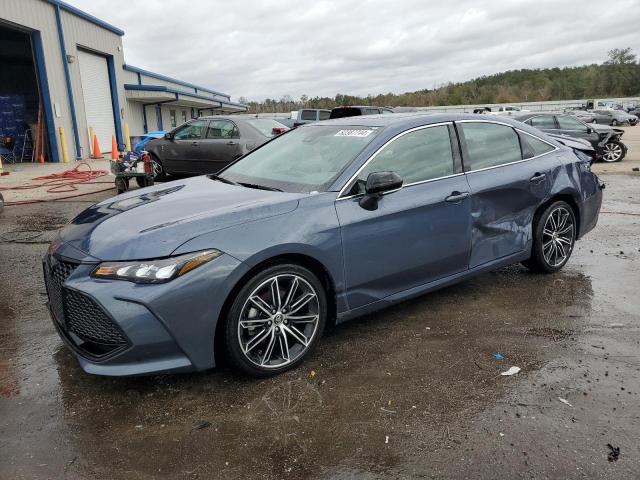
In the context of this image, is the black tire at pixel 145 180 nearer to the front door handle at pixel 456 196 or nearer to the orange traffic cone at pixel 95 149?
the front door handle at pixel 456 196

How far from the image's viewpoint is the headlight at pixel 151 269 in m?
2.73

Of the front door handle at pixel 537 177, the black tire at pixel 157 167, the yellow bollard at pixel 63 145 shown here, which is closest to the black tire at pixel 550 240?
the front door handle at pixel 537 177

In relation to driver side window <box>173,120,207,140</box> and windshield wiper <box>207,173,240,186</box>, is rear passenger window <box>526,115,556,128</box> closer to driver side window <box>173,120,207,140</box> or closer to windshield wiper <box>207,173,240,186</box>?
driver side window <box>173,120,207,140</box>

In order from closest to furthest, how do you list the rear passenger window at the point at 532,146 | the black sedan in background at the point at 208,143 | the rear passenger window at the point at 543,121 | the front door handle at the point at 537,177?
the front door handle at the point at 537,177
the rear passenger window at the point at 532,146
the black sedan in background at the point at 208,143
the rear passenger window at the point at 543,121

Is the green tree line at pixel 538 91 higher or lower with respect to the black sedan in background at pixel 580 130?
higher

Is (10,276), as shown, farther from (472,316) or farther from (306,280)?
(472,316)

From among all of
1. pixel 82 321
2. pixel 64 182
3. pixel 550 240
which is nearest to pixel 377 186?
pixel 82 321

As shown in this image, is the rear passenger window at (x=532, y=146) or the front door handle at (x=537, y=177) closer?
the front door handle at (x=537, y=177)

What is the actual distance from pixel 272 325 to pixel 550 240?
3.09 metres

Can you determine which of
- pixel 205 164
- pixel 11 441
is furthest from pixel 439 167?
pixel 205 164

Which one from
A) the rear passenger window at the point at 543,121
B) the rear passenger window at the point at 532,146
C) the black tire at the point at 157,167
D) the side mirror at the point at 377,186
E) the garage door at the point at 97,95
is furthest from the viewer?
the garage door at the point at 97,95

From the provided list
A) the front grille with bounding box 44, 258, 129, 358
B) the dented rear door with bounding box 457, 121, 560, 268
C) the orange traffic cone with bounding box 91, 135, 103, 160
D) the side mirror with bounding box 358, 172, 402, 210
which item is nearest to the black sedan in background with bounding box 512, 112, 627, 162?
the dented rear door with bounding box 457, 121, 560, 268

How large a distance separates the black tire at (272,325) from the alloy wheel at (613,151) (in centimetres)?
1574

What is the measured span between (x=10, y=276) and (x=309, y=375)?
382 centimetres
